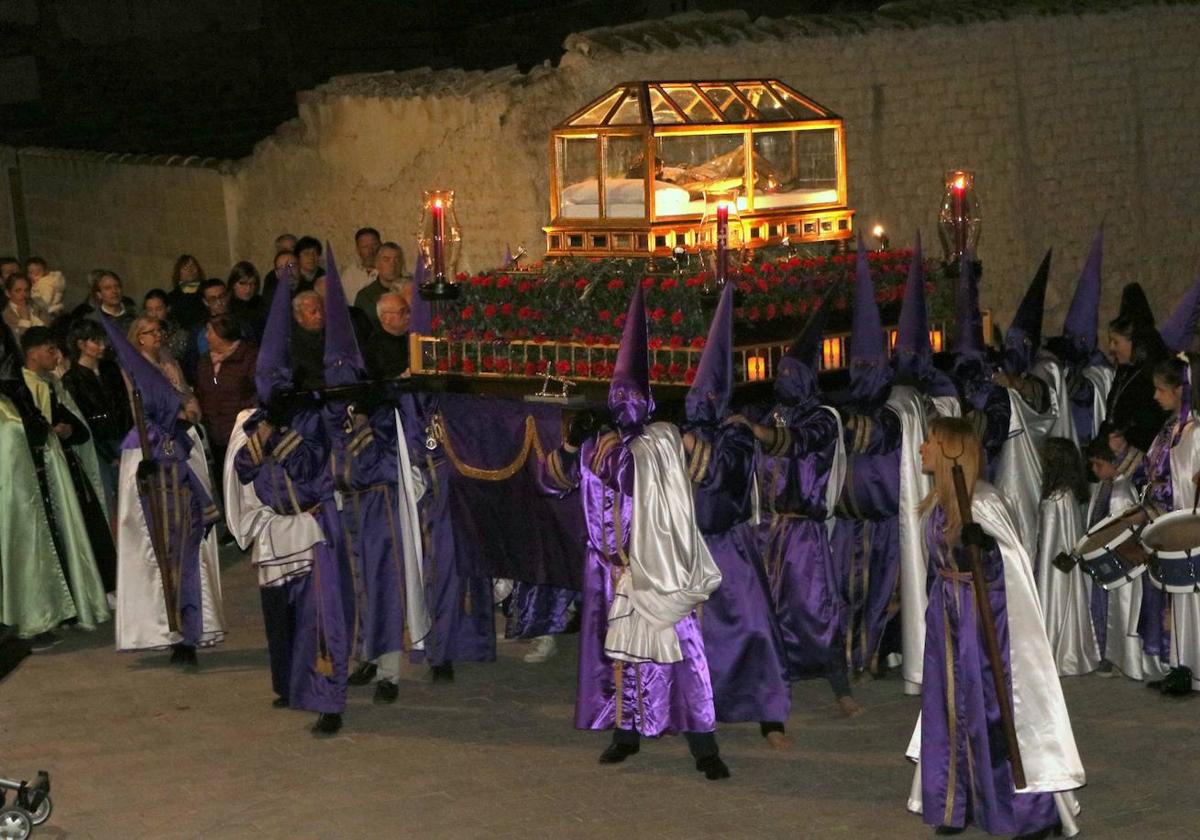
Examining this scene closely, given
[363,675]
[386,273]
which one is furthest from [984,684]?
[386,273]

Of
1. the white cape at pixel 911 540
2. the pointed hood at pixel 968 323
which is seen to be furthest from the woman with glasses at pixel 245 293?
the white cape at pixel 911 540

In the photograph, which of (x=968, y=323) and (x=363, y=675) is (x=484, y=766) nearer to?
(x=363, y=675)

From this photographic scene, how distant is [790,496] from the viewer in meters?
8.70

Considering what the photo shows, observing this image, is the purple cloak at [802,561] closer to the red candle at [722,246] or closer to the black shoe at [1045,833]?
the red candle at [722,246]

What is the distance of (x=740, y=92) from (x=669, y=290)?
1.91 metres

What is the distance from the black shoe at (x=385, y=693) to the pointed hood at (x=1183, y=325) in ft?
14.1

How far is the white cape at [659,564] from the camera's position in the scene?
7777 mm

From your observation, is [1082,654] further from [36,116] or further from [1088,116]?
[36,116]

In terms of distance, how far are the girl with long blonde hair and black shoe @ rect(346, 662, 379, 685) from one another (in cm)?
350

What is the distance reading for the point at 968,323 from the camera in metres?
9.39

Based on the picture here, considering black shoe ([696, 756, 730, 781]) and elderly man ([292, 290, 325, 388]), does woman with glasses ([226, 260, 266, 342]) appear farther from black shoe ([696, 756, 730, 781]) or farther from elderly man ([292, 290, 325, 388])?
black shoe ([696, 756, 730, 781])

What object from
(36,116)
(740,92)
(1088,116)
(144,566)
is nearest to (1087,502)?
(740,92)

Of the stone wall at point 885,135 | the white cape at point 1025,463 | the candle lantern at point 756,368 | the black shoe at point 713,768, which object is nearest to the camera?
the black shoe at point 713,768

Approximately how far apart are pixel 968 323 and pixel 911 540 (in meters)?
1.18
